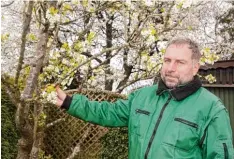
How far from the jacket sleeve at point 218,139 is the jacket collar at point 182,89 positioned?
0.23 meters

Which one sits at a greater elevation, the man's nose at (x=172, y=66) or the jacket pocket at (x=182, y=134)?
the man's nose at (x=172, y=66)

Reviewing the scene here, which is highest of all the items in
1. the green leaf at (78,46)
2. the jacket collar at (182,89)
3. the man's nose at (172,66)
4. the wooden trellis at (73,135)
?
the green leaf at (78,46)

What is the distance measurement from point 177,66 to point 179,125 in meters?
0.39

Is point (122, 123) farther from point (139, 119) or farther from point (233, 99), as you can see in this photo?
point (233, 99)

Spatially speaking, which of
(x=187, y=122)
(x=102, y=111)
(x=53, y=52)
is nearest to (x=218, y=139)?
(x=187, y=122)

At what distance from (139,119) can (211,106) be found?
0.48m

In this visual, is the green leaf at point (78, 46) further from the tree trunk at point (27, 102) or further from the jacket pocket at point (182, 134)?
the jacket pocket at point (182, 134)

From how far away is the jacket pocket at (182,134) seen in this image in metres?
2.62

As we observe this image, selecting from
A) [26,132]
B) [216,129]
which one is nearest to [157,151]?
[216,129]

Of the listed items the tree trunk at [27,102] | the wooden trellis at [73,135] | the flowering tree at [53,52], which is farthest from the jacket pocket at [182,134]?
the wooden trellis at [73,135]

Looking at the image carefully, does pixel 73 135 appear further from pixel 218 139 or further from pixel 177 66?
pixel 218 139

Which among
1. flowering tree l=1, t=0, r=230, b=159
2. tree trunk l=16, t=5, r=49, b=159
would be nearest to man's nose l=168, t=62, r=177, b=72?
flowering tree l=1, t=0, r=230, b=159

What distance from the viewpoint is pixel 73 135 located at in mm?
6824

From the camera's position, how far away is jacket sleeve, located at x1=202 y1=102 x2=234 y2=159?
2563mm
